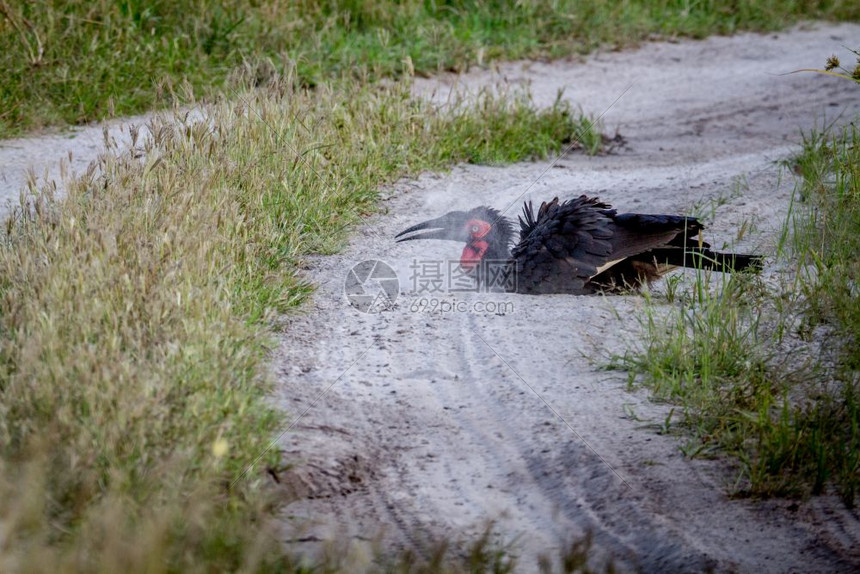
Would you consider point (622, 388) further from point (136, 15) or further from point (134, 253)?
point (136, 15)

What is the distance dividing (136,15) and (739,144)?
5.62 metres

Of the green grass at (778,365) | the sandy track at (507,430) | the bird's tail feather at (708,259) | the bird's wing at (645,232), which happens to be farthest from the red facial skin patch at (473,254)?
the green grass at (778,365)

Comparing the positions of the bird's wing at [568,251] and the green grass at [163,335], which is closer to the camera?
the green grass at [163,335]

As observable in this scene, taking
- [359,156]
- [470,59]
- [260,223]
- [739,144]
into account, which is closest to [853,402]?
[260,223]

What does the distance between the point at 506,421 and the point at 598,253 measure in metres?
1.45

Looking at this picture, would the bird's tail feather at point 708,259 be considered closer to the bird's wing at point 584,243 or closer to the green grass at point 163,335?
the bird's wing at point 584,243

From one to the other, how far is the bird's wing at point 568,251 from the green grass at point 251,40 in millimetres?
2583

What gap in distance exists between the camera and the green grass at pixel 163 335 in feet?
8.17

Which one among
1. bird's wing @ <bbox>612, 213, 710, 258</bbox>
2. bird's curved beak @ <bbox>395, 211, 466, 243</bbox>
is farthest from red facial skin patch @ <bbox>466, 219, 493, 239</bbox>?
bird's wing @ <bbox>612, 213, 710, 258</bbox>

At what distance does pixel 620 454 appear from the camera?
11.0 feet

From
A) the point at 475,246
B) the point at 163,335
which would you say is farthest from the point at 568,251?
the point at 163,335

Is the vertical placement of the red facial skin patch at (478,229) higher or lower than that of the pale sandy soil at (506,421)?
higher

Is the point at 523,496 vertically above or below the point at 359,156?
below

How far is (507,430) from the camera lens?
3529mm
